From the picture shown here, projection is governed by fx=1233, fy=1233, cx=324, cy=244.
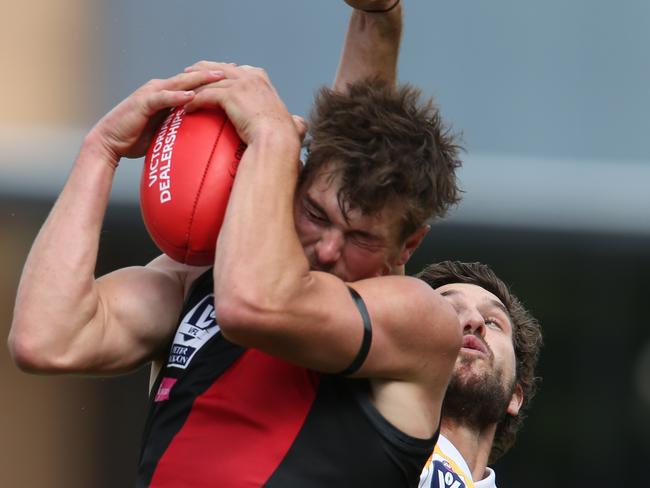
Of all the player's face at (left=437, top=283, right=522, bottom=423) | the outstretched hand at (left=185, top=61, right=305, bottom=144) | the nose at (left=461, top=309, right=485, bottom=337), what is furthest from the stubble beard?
the outstretched hand at (left=185, top=61, right=305, bottom=144)

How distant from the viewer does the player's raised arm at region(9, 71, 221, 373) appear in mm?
3227

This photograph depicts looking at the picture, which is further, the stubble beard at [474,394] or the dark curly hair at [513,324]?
the dark curly hair at [513,324]

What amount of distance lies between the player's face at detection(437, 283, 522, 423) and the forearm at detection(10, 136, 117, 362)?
1.87 metres

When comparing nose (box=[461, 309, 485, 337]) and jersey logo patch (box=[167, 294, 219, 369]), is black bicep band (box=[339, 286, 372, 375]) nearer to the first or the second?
jersey logo patch (box=[167, 294, 219, 369])

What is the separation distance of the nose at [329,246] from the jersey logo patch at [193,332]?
380mm

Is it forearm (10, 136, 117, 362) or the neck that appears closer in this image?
forearm (10, 136, 117, 362)

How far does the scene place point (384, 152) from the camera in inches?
131

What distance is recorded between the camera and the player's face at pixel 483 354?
4.78m

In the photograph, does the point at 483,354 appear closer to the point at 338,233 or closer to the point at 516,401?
the point at 516,401

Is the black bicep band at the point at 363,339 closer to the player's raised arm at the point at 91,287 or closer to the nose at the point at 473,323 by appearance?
the player's raised arm at the point at 91,287

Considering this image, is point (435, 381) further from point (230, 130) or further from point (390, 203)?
point (230, 130)

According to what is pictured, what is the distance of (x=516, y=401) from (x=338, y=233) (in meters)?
2.32

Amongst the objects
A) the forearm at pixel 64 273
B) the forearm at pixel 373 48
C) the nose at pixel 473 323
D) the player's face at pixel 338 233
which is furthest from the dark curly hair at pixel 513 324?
the forearm at pixel 64 273

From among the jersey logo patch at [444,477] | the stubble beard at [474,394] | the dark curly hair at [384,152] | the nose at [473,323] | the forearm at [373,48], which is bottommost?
the jersey logo patch at [444,477]
